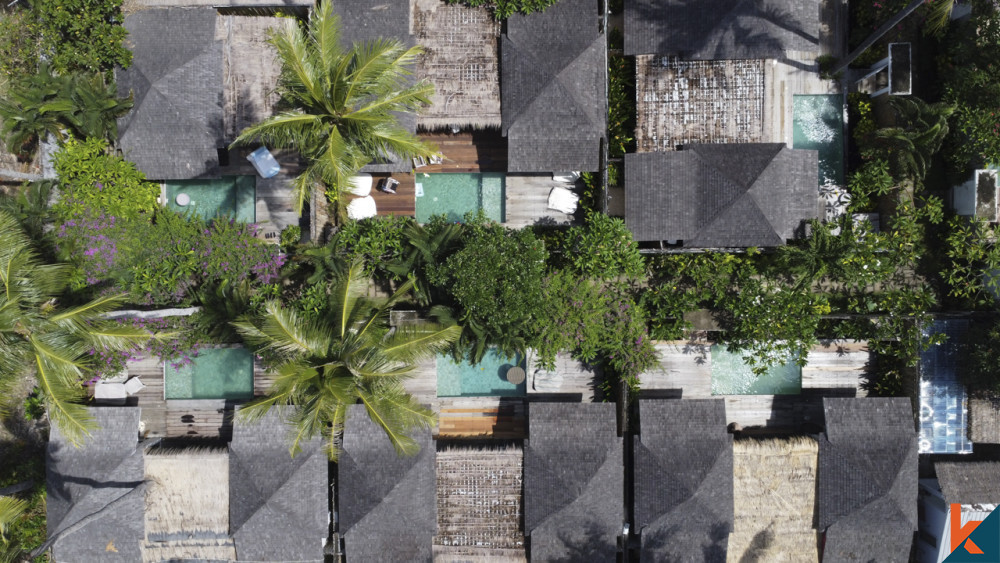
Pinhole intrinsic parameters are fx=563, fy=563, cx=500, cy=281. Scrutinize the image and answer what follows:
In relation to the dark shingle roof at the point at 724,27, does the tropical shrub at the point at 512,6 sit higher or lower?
higher

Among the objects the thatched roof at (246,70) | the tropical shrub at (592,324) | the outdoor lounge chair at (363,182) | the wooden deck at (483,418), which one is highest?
the thatched roof at (246,70)

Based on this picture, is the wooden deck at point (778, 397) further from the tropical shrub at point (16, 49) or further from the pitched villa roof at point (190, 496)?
the tropical shrub at point (16, 49)

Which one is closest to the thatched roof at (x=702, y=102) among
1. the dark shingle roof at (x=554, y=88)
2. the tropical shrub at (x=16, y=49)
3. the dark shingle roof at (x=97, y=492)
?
the dark shingle roof at (x=554, y=88)

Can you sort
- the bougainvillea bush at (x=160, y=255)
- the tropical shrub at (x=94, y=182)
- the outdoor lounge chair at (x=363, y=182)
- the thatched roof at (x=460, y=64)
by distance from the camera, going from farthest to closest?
the outdoor lounge chair at (x=363, y=182) < the thatched roof at (x=460, y=64) < the tropical shrub at (x=94, y=182) < the bougainvillea bush at (x=160, y=255)

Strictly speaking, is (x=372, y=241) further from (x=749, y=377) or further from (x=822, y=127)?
(x=822, y=127)

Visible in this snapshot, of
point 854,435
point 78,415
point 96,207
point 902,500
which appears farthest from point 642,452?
point 96,207

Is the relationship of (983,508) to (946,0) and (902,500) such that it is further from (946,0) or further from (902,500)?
(946,0)

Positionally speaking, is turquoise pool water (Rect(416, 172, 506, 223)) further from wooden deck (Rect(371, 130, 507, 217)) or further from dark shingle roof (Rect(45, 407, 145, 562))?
dark shingle roof (Rect(45, 407, 145, 562))
